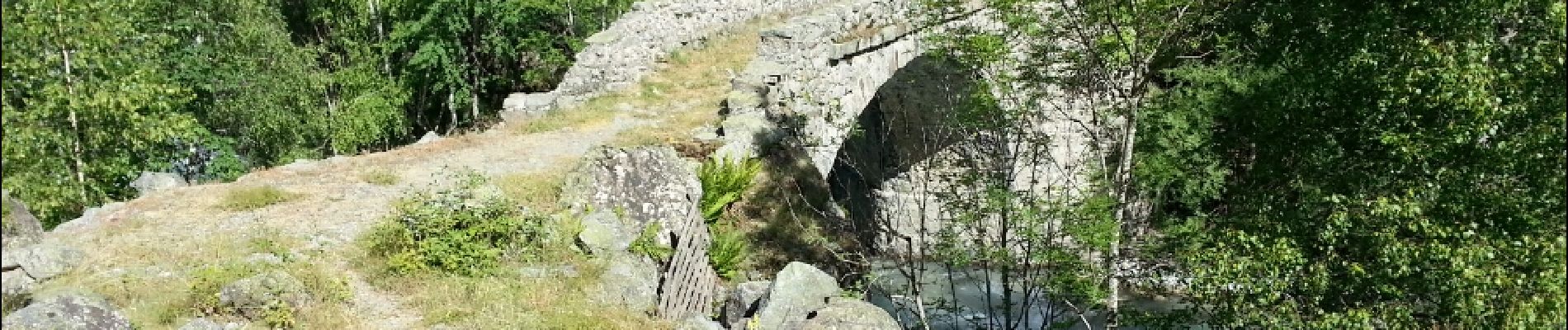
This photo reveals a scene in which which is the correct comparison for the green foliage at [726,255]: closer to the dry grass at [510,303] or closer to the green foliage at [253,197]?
the dry grass at [510,303]

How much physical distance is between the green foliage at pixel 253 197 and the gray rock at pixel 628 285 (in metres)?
3.98

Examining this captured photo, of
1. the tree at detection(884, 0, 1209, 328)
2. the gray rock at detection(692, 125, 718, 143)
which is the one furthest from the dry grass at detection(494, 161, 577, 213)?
the tree at detection(884, 0, 1209, 328)

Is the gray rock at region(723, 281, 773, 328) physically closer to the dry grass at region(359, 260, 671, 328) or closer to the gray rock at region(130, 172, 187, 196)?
the dry grass at region(359, 260, 671, 328)

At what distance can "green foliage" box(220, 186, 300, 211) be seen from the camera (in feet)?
35.9

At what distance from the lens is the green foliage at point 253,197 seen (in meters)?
10.9

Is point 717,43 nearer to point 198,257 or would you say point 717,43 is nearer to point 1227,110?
point 1227,110

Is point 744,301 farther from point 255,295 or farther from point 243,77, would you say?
point 243,77

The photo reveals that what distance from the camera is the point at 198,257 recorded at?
29.7 ft

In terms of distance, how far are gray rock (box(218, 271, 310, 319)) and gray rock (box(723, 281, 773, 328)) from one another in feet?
15.9

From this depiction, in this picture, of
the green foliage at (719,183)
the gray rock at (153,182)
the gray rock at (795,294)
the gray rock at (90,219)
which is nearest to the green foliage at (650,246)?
the gray rock at (795,294)

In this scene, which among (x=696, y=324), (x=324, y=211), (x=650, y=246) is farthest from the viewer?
(x=650, y=246)

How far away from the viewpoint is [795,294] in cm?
1074

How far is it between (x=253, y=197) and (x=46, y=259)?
2.77 m

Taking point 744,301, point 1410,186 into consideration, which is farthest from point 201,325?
point 1410,186
